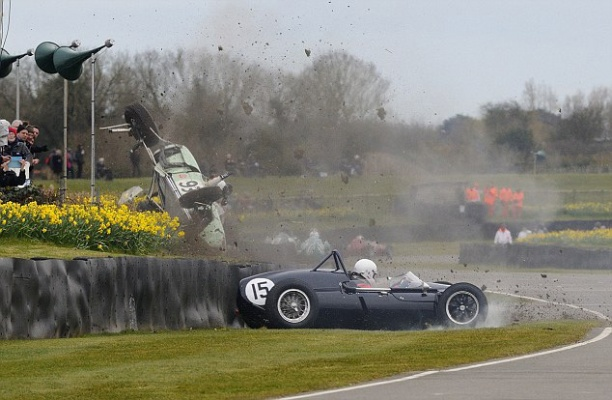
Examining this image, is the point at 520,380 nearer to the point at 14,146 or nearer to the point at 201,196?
the point at 14,146

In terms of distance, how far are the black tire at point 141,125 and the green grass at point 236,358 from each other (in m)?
14.6

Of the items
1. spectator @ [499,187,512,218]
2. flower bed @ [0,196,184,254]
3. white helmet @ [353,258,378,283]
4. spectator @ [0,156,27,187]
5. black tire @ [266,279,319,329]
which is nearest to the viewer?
black tire @ [266,279,319,329]

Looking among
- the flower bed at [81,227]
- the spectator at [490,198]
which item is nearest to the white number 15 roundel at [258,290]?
the flower bed at [81,227]

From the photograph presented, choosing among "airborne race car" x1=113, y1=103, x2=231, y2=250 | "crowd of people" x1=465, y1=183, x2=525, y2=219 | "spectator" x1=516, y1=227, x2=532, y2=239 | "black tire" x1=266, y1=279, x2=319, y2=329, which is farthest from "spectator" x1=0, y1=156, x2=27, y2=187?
"spectator" x1=516, y1=227, x2=532, y2=239

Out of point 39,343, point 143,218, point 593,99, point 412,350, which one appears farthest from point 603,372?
point 593,99

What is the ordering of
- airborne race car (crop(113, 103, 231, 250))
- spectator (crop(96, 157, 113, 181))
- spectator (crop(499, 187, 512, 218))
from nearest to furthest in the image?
airborne race car (crop(113, 103, 231, 250))
spectator (crop(96, 157, 113, 181))
spectator (crop(499, 187, 512, 218))

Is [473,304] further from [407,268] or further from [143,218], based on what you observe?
[407,268]

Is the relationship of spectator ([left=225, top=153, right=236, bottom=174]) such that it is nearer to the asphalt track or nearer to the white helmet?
the white helmet

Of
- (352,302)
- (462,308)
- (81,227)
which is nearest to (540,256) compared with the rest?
(81,227)

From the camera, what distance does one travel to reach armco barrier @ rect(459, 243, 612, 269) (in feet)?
145

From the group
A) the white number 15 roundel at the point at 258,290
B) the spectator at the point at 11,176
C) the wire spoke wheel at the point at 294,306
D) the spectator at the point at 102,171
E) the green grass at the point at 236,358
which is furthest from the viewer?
the spectator at the point at 102,171

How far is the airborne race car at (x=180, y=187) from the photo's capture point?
105 ft

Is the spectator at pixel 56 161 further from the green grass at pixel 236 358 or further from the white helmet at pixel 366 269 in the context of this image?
the green grass at pixel 236 358

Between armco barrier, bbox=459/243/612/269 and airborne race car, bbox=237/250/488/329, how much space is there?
78.0 feet
